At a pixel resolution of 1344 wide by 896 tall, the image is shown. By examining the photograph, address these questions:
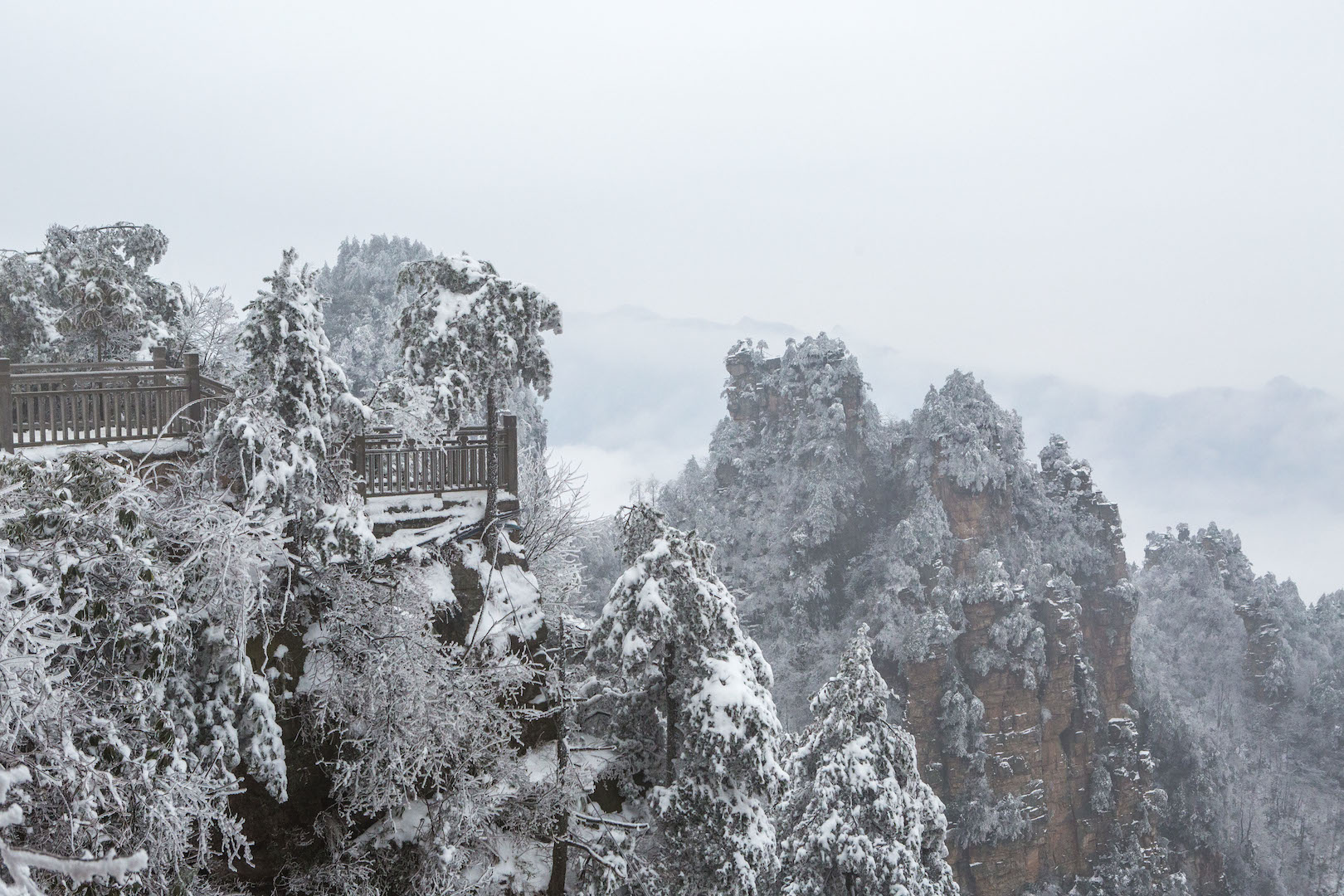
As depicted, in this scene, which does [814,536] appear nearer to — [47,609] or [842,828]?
[842,828]

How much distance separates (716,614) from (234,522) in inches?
279

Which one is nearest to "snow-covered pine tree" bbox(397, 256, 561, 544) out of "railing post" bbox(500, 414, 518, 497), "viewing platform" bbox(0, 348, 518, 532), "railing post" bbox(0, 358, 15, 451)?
"railing post" bbox(500, 414, 518, 497)

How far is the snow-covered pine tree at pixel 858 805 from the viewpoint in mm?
17203

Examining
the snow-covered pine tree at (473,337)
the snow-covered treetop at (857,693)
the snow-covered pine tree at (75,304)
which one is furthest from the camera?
the snow-covered pine tree at (75,304)

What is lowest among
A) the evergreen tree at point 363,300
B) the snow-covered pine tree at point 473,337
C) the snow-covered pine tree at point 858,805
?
the snow-covered pine tree at point 858,805

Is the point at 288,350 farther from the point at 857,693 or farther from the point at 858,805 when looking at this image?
the point at 858,805

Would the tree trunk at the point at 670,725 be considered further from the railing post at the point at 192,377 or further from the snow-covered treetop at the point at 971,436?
the snow-covered treetop at the point at 971,436

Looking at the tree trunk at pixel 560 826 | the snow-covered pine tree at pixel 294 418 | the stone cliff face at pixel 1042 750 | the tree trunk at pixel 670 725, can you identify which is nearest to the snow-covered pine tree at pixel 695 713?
the tree trunk at pixel 670 725

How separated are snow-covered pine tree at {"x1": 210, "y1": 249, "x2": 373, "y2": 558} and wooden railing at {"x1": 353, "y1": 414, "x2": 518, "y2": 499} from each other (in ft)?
5.38

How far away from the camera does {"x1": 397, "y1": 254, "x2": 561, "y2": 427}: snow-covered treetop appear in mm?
13484

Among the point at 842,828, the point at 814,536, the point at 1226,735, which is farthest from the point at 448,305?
the point at 1226,735

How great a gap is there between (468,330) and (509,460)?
2223 millimetres

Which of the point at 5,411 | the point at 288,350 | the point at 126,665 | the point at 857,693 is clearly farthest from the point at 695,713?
the point at 5,411

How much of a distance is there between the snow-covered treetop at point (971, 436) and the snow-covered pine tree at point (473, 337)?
142ft
